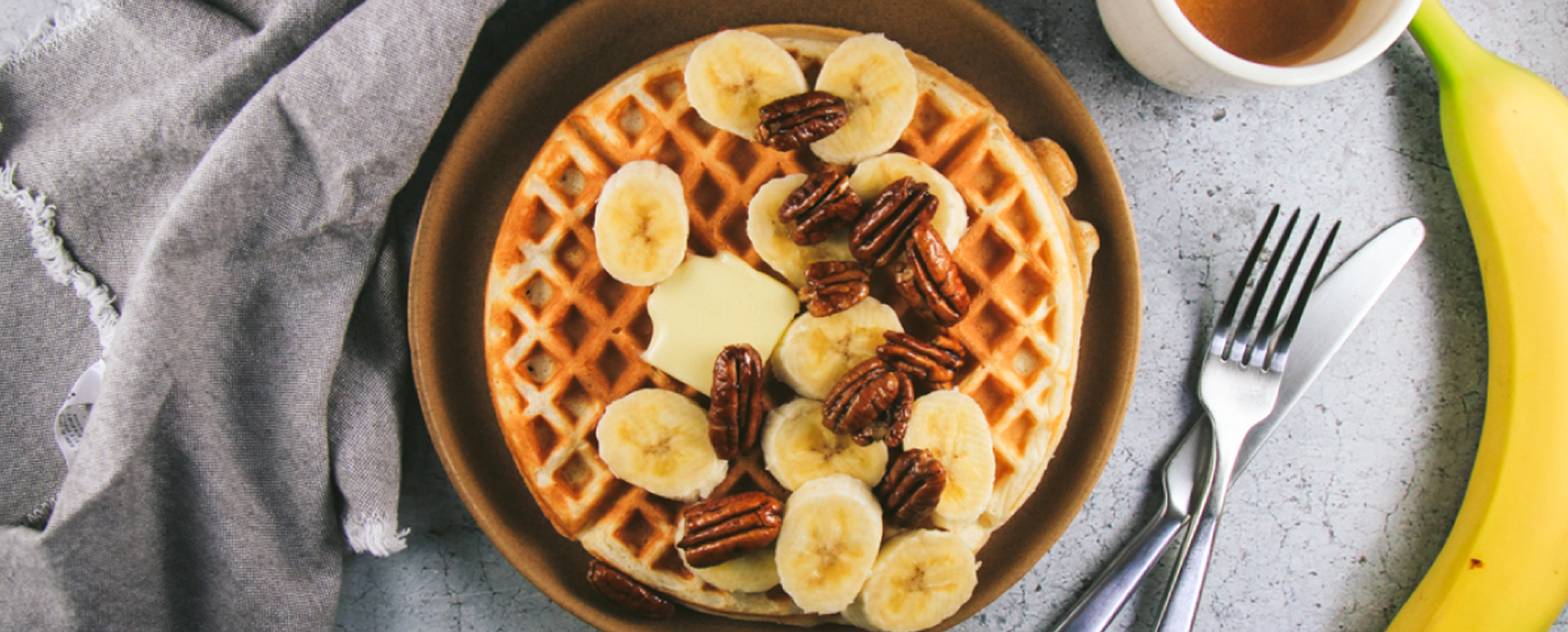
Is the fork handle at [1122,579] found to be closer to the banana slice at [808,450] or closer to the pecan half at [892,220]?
the banana slice at [808,450]

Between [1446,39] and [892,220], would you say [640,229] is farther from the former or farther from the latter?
[1446,39]

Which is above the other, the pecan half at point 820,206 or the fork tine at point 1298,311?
the pecan half at point 820,206

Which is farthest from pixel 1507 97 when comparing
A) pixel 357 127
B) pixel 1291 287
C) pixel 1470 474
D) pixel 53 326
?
pixel 53 326

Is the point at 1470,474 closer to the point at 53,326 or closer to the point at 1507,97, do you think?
the point at 1507,97

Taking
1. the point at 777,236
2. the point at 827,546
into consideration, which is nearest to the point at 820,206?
the point at 777,236

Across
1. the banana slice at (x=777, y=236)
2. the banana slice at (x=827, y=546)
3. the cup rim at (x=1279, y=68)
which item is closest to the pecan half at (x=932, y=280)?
the banana slice at (x=777, y=236)

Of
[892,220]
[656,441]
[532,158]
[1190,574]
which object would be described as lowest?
[1190,574]
